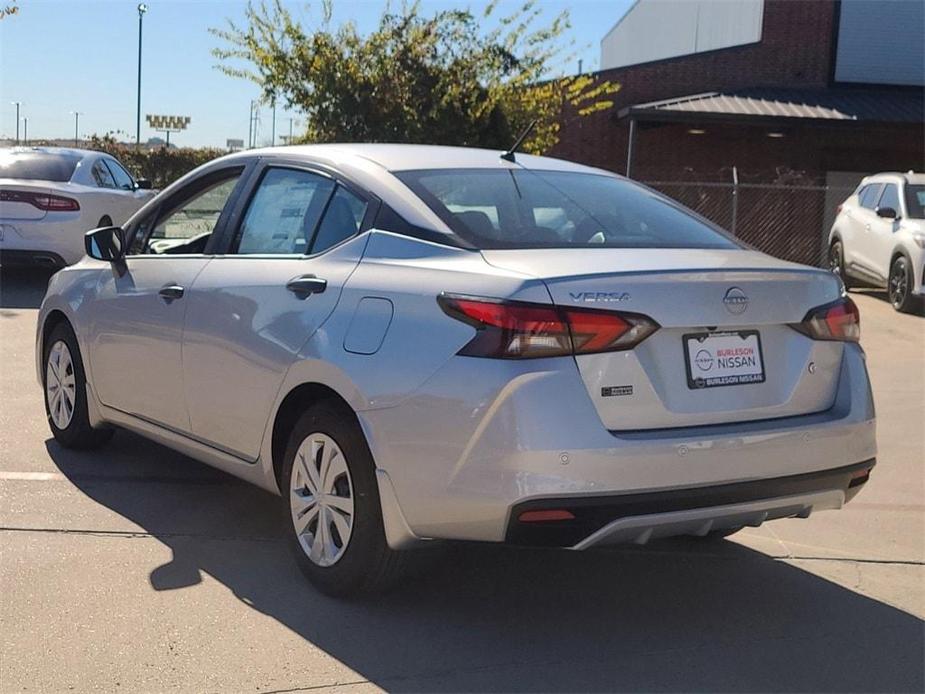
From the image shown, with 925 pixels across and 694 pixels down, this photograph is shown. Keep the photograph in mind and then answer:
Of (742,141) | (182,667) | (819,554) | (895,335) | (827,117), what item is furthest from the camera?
(742,141)

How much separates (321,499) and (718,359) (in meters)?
1.53

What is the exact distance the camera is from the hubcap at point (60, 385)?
622cm

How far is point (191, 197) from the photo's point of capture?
568 cm

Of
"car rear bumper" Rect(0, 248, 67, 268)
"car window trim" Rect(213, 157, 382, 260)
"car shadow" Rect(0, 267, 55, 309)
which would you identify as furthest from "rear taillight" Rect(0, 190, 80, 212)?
"car window trim" Rect(213, 157, 382, 260)

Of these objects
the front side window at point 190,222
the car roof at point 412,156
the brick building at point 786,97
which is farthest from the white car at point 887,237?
the front side window at point 190,222

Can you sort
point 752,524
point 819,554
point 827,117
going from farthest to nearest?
point 827,117 < point 819,554 < point 752,524

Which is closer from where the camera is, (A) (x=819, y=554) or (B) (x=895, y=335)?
(A) (x=819, y=554)

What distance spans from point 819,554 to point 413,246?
7.85 feet

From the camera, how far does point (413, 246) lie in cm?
416

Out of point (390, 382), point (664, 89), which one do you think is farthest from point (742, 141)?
point (390, 382)

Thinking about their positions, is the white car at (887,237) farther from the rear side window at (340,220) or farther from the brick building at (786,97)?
the rear side window at (340,220)

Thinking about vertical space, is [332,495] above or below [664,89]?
below

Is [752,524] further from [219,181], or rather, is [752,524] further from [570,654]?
[219,181]

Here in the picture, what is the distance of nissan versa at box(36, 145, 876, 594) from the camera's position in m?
3.66
